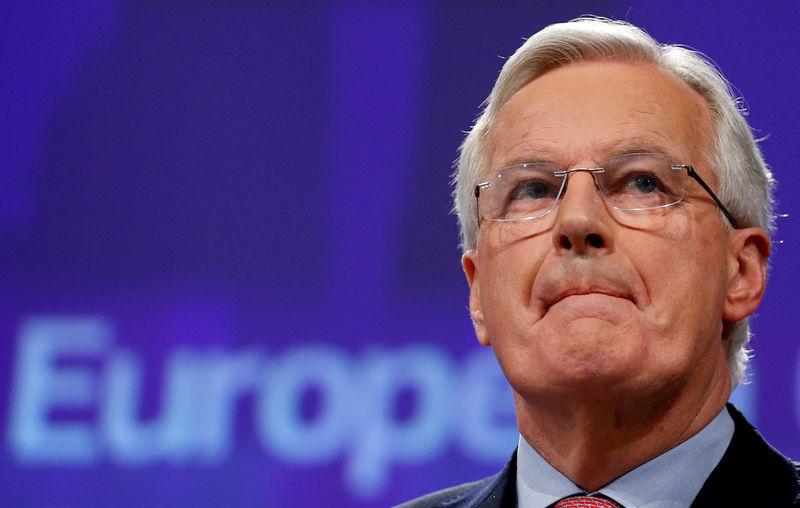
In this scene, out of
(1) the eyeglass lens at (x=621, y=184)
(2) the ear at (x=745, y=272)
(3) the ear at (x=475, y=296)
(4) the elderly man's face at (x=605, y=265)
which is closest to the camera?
(4) the elderly man's face at (x=605, y=265)

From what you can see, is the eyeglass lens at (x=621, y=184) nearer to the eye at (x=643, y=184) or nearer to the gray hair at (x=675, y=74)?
the eye at (x=643, y=184)

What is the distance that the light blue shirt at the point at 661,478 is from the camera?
5.25 ft

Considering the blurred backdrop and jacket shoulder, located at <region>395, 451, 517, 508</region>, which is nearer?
jacket shoulder, located at <region>395, 451, 517, 508</region>

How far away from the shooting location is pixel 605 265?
5.16 ft

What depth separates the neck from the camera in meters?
1.65

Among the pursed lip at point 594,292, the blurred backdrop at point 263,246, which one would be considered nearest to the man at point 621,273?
the pursed lip at point 594,292

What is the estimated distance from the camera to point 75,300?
3.11 meters

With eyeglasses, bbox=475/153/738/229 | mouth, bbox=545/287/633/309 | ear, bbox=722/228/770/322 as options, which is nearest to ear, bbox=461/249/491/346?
eyeglasses, bbox=475/153/738/229

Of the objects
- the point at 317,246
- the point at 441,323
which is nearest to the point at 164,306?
the point at 317,246

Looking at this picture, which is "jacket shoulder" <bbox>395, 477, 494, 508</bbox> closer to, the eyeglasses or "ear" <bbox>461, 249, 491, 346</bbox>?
"ear" <bbox>461, 249, 491, 346</bbox>

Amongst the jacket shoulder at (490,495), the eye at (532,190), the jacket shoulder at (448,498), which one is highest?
the eye at (532,190)

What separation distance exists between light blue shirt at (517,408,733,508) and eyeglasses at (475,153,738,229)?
422mm

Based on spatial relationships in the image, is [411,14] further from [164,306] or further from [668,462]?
[668,462]

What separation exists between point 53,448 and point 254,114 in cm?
135
